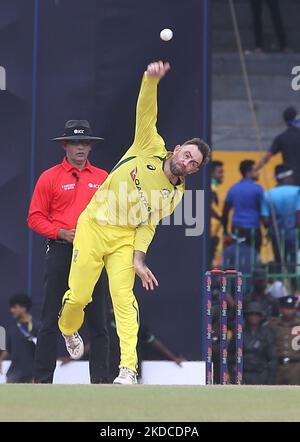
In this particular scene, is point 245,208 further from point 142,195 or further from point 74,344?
point 142,195

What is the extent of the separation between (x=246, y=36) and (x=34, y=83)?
887cm

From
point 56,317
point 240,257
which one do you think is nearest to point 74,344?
point 56,317

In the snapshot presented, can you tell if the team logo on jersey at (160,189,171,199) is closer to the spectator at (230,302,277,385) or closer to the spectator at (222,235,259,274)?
the spectator at (230,302,277,385)

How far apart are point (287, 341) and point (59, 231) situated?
326cm

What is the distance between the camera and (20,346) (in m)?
12.2

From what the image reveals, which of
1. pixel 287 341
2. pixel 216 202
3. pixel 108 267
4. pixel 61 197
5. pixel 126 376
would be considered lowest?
pixel 126 376

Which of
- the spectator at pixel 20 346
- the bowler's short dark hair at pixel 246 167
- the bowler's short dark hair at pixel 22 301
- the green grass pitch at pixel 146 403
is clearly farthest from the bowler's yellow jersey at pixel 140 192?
the bowler's short dark hair at pixel 246 167

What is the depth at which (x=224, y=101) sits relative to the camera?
19.8m

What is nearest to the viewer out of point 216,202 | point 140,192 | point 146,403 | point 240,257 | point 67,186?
point 146,403

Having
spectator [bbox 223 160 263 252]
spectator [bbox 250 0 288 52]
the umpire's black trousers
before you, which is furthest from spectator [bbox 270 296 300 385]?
spectator [bbox 250 0 288 52]

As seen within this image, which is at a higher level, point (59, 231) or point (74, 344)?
point (59, 231)

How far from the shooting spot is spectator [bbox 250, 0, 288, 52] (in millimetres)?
19844
